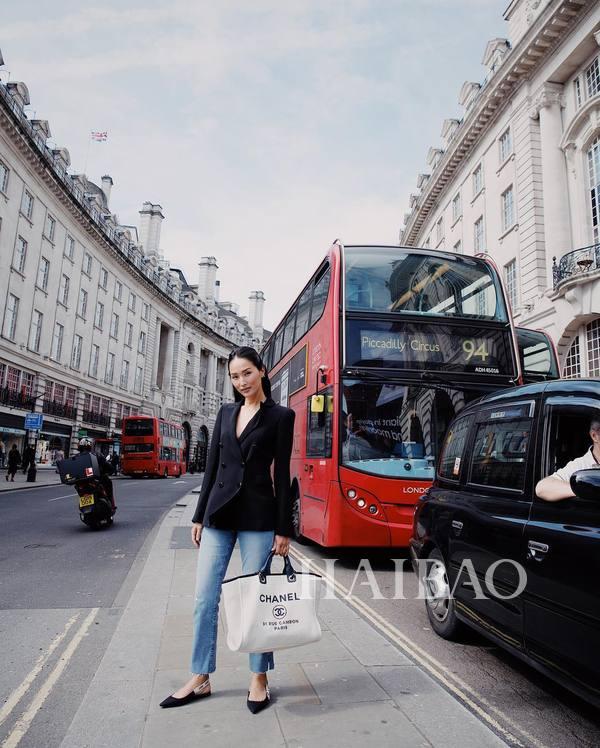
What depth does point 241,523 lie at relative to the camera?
3.06 metres

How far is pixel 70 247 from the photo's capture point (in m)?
40.7

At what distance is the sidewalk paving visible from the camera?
2688 mm

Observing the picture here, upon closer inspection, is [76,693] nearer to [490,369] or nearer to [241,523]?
[241,523]

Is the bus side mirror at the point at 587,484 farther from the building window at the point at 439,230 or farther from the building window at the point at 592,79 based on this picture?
the building window at the point at 439,230

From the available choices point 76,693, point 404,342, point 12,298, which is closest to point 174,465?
point 12,298

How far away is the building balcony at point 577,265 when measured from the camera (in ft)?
56.5

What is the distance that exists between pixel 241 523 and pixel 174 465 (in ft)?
129

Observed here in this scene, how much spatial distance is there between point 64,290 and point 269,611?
40.9 metres

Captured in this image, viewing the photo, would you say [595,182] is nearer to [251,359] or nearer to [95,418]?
[251,359]

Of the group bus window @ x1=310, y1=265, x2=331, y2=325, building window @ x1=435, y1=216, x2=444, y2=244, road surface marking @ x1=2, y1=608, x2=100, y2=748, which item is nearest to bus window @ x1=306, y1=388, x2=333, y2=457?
bus window @ x1=310, y1=265, x2=331, y2=325

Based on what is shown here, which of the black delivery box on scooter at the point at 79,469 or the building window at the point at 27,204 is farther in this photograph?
the building window at the point at 27,204

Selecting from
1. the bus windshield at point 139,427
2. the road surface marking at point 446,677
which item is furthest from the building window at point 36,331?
the road surface marking at point 446,677

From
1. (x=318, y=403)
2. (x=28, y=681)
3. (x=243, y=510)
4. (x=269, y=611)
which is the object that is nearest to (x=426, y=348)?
(x=318, y=403)

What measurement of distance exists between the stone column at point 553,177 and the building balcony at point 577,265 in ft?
2.88
